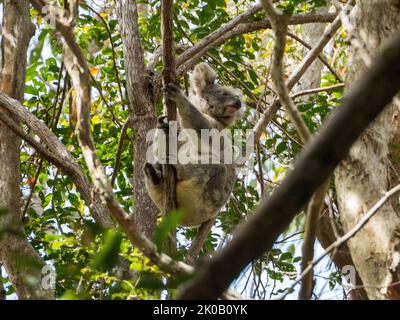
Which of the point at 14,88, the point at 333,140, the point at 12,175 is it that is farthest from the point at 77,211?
the point at 333,140

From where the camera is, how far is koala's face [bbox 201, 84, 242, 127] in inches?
252

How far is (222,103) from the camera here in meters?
6.49

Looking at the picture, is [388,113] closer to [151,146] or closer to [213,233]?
[151,146]

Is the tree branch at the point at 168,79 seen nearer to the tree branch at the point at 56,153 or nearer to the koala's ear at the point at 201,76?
the tree branch at the point at 56,153

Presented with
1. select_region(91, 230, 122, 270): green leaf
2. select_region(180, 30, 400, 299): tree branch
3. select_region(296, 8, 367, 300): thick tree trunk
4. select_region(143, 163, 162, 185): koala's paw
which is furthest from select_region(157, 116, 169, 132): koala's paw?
select_region(180, 30, 400, 299): tree branch

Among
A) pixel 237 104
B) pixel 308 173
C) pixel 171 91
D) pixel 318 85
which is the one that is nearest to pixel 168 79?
pixel 171 91

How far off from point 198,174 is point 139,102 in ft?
3.11

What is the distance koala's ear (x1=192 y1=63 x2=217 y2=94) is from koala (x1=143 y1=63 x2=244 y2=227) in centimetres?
25

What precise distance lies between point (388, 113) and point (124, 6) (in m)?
2.70

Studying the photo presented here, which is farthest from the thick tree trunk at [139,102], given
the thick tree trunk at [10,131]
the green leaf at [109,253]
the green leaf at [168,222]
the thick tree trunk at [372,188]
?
the green leaf at [168,222]

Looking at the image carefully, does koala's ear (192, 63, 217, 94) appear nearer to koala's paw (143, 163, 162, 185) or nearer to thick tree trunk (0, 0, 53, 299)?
koala's paw (143, 163, 162, 185)

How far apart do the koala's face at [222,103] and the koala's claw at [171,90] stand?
4.23ft

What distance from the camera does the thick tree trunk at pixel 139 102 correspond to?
17.3 feet

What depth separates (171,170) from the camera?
18.0 ft
